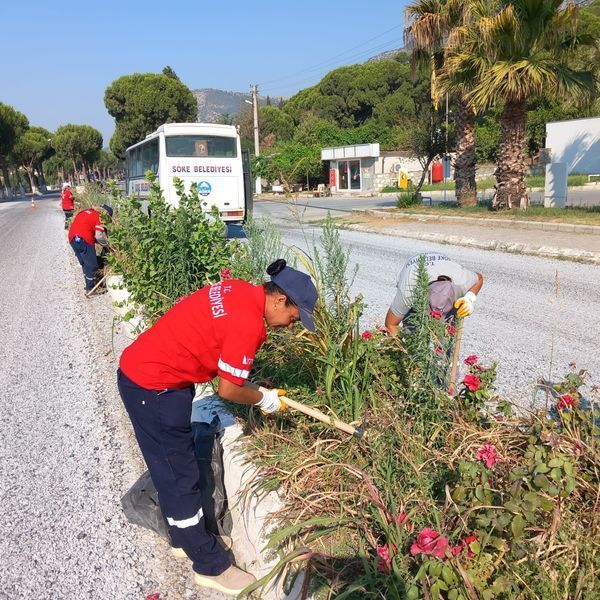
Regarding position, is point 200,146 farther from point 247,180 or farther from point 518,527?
point 518,527

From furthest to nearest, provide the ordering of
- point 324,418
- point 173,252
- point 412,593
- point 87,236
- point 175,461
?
point 87,236 < point 173,252 < point 324,418 < point 175,461 < point 412,593

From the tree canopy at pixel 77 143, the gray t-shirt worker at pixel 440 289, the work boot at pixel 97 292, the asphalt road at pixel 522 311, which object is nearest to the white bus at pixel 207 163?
the asphalt road at pixel 522 311

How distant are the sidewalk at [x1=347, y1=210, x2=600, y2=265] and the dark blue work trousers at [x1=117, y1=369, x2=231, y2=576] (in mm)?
8695

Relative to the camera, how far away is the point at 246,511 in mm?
2920

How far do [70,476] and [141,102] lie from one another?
2134 inches

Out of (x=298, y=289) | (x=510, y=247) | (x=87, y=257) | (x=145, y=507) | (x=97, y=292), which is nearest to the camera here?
(x=298, y=289)

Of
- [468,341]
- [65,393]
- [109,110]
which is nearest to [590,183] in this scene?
[468,341]

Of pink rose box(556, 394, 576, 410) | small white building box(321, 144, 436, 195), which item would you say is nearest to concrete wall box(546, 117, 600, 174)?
small white building box(321, 144, 436, 195)

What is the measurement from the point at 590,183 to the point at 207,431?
29510 mm

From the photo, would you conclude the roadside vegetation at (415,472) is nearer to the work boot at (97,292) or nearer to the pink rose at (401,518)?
the pink rose at (401,518)

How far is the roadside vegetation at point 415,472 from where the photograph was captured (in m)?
1.99

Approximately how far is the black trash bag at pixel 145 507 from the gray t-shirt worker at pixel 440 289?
172cm

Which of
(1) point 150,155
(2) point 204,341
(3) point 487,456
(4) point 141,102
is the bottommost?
(3) point 487,456

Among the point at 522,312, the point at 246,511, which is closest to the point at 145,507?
the point at 246,511
